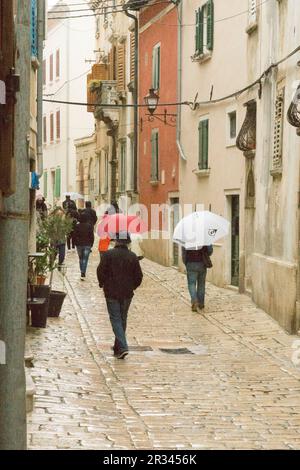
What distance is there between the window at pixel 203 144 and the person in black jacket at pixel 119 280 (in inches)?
464

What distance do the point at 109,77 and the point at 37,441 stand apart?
1282 inches

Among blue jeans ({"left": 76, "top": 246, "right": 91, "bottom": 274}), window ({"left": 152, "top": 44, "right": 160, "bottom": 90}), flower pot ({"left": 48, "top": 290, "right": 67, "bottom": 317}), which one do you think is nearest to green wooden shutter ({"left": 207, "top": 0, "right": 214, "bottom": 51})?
blue jeans ({"left": 76, "top": 246, "right": 91, "bottom": 274})

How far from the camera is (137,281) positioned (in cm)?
1308

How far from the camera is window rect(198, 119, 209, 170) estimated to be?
81.0 ft

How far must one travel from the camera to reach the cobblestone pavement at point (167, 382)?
28.1 feet

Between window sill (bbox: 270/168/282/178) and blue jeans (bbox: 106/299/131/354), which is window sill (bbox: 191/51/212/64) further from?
blue jeans (bbox: 106/299/131/354)

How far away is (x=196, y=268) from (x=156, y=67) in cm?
1359

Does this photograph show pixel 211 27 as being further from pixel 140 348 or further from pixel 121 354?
pixel 121 354

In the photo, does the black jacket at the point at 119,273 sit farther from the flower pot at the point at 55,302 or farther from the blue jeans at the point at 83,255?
the blue jeans at the point at 83,255

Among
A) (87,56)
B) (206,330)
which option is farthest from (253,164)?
(87,56)

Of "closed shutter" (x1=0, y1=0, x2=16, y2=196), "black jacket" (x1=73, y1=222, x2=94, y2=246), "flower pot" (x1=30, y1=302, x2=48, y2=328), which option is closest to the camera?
"closed shutter" (x1=0, y1=0, x2=16, y2=196)

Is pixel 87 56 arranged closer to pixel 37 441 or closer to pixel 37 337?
pixel 37 337

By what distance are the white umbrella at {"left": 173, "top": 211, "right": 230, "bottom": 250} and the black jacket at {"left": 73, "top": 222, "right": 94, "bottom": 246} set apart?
5.92 m

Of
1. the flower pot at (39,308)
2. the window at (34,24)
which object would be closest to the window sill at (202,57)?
the window at (34,24)
